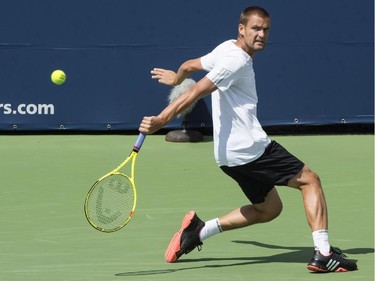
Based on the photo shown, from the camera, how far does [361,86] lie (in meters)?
12.8

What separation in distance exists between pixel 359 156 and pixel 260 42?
15.8ft

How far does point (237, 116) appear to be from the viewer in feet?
23.2

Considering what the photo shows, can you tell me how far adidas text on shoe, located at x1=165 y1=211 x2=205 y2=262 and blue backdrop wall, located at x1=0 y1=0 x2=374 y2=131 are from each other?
16.6ft

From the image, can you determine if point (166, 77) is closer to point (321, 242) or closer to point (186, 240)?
point (186, 240)

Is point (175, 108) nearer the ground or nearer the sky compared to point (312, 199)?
nearer the sky

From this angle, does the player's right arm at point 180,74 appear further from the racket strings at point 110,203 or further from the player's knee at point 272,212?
the player's knee at point 272,212

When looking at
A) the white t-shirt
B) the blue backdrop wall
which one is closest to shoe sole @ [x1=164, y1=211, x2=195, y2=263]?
the white t-shirt

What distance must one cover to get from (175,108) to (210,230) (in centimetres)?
104

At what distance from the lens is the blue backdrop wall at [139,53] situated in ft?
40.7

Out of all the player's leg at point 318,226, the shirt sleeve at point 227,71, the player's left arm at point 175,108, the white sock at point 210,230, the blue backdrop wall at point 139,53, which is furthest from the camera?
the blue backdrop wall at point 139,53

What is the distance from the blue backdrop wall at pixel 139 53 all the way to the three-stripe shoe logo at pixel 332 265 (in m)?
5.71

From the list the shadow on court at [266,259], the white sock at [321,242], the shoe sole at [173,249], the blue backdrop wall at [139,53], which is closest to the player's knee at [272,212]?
the shadow on court at [266,259]

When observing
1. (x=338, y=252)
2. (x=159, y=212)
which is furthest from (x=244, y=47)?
(x=159, y=212)

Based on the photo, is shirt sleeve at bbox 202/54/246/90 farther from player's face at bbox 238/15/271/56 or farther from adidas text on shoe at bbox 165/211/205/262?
adidas text on shoe at bbox 165/211/205/262
